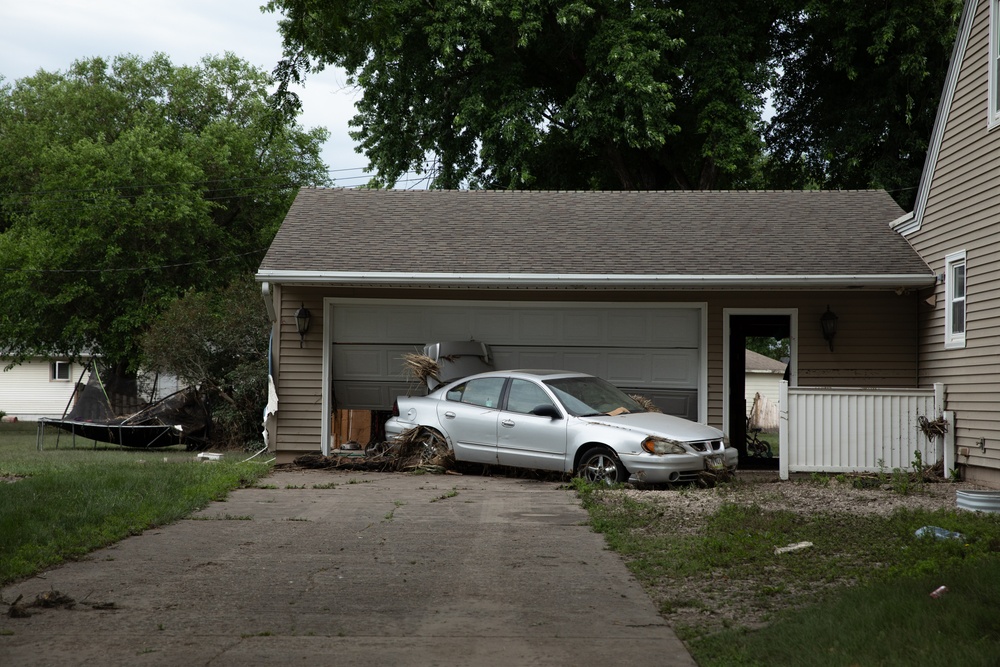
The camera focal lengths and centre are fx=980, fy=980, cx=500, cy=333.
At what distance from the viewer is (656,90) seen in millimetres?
22500

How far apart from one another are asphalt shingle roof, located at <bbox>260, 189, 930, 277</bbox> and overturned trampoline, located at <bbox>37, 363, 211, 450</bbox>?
5.31m

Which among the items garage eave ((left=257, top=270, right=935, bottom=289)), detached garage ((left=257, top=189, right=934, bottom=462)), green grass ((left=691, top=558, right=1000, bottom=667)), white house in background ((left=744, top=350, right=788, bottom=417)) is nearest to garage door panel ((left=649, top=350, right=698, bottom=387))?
detached garage ((left=257, top=189, right=934, bottom=462))

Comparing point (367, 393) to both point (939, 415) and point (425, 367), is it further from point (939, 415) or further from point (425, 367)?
→ point (939, 415)

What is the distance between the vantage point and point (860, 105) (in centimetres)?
2494

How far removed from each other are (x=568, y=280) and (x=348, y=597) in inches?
327

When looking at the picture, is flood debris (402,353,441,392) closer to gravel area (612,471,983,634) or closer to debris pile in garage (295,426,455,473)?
debris pile in garage (295,426,455,473)

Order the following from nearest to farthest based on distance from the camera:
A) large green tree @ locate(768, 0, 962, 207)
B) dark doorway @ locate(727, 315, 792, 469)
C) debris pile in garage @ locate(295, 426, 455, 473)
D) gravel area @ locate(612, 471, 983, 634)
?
gravel area @ locate(612, 471, 983, 634)
debris pile in garage @ locate(295, 426, 455, 473)
dark doorway @ locate(727, 315, 792, 469)
large green tree @ locate(768, 0, 962, 207)

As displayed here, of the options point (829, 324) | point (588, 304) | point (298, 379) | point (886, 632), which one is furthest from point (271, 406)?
point (886, 632)

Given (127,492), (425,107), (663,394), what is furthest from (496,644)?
(425,107)

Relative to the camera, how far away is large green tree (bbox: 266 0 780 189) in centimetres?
2286

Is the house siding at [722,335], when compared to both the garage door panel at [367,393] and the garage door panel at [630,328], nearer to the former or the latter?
the garage door panel at [630,328]

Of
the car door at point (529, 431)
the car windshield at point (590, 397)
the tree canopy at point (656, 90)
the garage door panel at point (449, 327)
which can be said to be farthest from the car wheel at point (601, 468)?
the tree canopy at point (656, 90)

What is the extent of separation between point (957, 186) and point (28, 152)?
30.3 metres

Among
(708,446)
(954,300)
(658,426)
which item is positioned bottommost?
(708,446)
